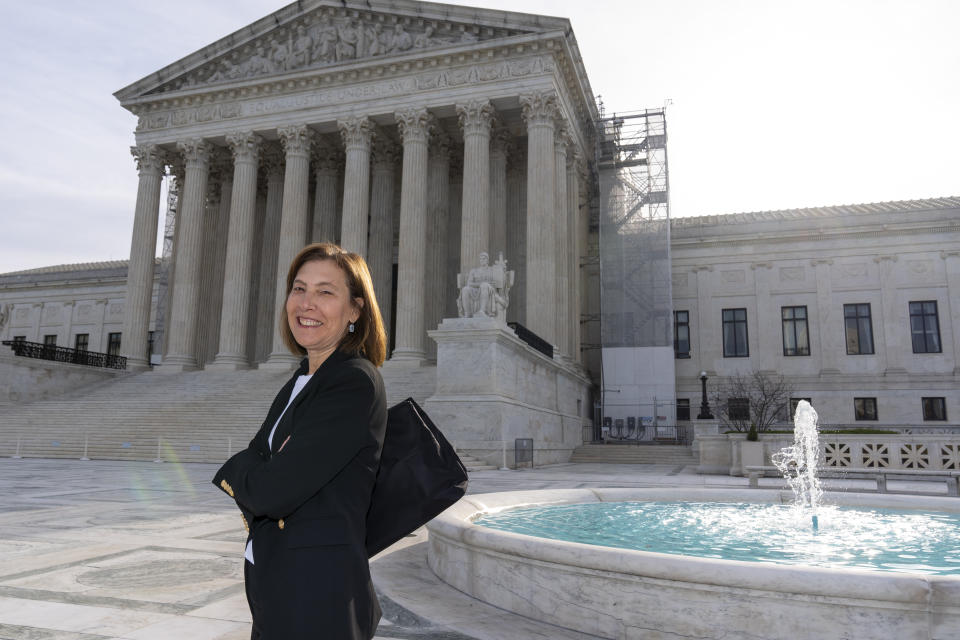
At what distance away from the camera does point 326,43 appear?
34906 millimetres

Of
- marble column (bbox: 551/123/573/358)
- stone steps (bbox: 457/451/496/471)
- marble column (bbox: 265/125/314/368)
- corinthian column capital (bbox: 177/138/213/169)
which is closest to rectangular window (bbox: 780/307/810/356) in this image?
Result: marble column (bbox: 551/123/573/358)

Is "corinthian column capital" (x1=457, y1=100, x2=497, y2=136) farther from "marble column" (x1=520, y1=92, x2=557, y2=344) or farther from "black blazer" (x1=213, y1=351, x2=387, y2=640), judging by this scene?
"black blazer" (x1=213, y1=351, x2=387, y2=640)

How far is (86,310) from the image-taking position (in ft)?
176

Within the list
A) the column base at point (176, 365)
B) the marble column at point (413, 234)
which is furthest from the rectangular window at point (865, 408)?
the column base at point (176, 365)

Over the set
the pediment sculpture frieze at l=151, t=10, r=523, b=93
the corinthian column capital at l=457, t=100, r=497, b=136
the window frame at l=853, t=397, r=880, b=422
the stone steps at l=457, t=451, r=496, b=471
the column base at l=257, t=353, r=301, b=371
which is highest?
the pediment sculpture frieze at l=151, t=10, r=523, b=93

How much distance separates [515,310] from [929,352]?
74.0 feet

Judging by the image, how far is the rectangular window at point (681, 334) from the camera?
133ft

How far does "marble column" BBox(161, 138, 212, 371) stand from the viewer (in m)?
35.2

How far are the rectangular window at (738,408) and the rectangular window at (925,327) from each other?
9.74 metres

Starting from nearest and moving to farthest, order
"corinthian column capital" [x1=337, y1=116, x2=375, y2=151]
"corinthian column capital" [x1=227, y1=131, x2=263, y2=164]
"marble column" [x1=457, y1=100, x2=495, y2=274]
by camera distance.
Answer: "marble column" [x1=457, y1=100, x2=495, y2=274]
"corinthian column capital" [x1=337, y1=116, x2=375, y2=151]
"corinthian column capital" [x1=227, y1=131, x2=263, y2=164]

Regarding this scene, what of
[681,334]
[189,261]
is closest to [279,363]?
[189,261]

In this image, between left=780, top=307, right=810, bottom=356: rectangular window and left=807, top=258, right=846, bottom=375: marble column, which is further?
left=780, top=307, right=810, bottom=356: rectangular window

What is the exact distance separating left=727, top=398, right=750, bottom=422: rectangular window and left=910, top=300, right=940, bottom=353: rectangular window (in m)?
9.74

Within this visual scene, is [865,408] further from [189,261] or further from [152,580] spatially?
[152,580]
